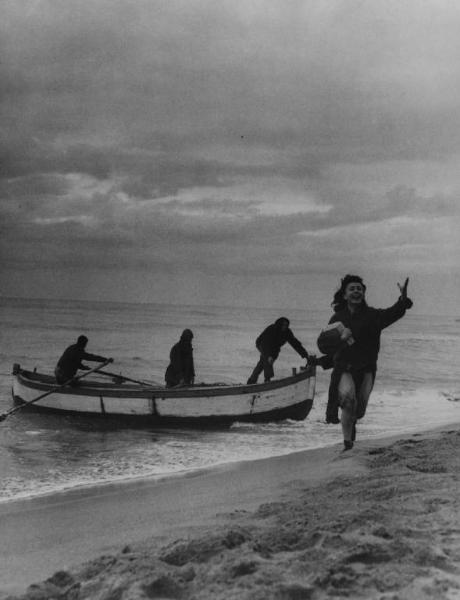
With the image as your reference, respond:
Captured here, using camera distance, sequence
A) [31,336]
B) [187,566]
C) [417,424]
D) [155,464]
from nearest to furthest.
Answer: [187,566] < [155,464] < [417,424] < [31,336]

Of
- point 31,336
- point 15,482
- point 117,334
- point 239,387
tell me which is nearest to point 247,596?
point 15,482

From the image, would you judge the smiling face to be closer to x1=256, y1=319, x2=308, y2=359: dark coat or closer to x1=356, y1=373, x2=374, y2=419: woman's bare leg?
x1=356, y1=373, x2=374, y2=419: woman's bare leg

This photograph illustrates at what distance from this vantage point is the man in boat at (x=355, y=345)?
6.55 m

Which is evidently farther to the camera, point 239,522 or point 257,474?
point 257,474

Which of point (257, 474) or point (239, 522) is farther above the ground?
point (239, 522)

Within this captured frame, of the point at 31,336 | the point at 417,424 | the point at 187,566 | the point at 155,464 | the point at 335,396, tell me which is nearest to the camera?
the point at 187,566

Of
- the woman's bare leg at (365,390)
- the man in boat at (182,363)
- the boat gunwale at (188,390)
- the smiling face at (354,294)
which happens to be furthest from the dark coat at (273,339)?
the smiling face at (354,294)

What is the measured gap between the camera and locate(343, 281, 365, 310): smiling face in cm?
666

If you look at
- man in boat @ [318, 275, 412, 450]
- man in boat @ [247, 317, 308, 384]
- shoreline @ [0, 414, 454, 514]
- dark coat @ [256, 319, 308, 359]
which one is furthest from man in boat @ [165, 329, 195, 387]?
man in boat @ [318, 275, 412, 450]

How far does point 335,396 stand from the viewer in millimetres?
6781

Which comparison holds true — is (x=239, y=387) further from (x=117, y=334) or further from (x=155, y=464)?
(x=117, y=334)

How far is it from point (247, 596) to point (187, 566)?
49 cm

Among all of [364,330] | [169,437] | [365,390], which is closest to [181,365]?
[169,437]

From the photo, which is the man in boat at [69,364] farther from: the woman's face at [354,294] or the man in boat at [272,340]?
the woman's face at [354,294]
